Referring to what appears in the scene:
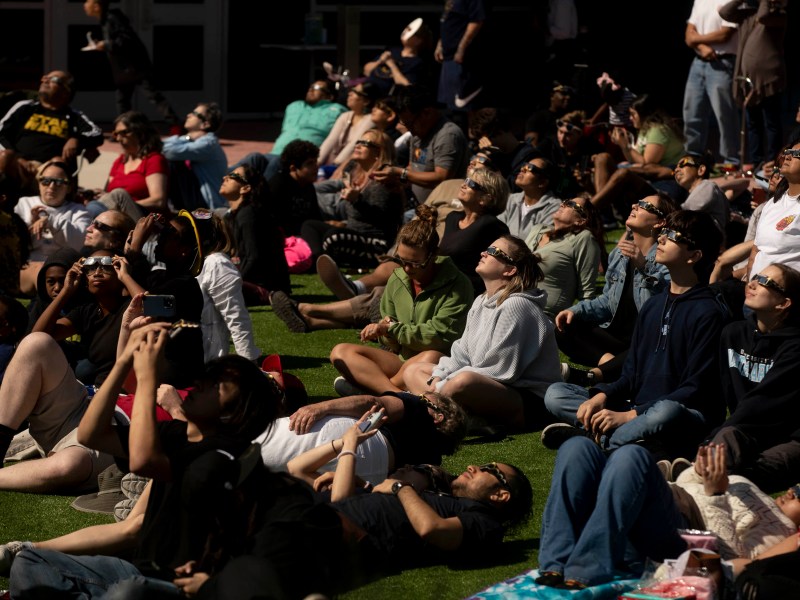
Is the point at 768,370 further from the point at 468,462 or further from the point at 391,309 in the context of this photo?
the point at 391,309

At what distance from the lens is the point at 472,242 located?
29.2 feet

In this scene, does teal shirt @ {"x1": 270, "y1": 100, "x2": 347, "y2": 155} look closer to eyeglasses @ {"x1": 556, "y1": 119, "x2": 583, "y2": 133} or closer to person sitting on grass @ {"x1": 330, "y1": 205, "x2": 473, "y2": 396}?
eyeglasses @ {"x1": 556, "y1": 119, "x2": 583, "y2": 133}

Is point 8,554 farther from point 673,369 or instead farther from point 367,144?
point 367,144

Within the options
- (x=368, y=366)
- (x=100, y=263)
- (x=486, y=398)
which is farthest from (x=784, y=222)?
(x=100, y=263)

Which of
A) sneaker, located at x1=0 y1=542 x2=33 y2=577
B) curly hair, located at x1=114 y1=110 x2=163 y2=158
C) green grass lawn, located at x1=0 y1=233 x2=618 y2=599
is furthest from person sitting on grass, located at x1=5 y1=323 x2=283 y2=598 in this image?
curly hair, located at x1=114 y1=110 x2=163 y2=158

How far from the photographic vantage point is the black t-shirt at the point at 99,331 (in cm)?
702

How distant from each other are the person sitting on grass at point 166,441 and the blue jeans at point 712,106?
29.5 feet

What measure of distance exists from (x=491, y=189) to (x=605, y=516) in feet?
14.3

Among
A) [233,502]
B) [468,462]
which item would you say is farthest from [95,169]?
[233,502]

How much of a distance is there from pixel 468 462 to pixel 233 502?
8.95 feet

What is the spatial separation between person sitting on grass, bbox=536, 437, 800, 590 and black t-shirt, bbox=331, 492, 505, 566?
0.33 m

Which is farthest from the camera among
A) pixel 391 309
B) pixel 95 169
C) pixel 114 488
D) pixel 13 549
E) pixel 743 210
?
pixel 95 169

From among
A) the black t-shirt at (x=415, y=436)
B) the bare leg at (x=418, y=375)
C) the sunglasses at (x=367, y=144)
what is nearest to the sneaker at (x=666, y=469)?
the black t-shirt at (x=415, y=436)

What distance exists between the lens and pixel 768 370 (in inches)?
243
